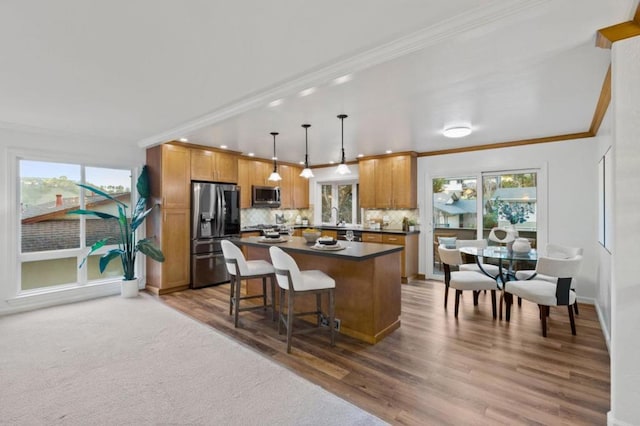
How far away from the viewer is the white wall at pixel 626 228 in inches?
70.1

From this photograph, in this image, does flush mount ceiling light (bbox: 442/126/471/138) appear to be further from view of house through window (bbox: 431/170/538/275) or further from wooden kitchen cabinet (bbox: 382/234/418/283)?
wooden kitchen cabinet (bbox: 382/234/418/283)

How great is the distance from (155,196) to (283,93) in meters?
3.31

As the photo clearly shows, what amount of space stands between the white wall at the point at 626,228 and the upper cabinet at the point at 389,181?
4169mm

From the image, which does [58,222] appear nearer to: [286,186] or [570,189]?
[286,186]

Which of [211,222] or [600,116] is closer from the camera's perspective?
[600,116]

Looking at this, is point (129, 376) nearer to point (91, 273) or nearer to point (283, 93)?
point (283, 93)

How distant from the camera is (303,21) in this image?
6.15 feet

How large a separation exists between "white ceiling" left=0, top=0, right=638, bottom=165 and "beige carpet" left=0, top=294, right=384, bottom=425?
2.44 m

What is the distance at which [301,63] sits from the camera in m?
2.43

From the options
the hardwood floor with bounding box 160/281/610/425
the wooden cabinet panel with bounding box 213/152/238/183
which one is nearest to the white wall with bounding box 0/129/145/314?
the wooden cabinet panel with bounding box 213/152/238/183

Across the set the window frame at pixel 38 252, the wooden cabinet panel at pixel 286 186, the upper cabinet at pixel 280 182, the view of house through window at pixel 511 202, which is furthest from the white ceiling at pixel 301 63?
the wooden cabinet panel at pixel 286 186

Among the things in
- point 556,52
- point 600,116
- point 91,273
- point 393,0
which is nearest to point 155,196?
point 91,273

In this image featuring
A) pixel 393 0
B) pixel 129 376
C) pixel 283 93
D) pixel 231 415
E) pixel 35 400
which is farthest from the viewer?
pixel 283 93

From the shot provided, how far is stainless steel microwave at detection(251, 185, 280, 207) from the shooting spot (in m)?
6.69
